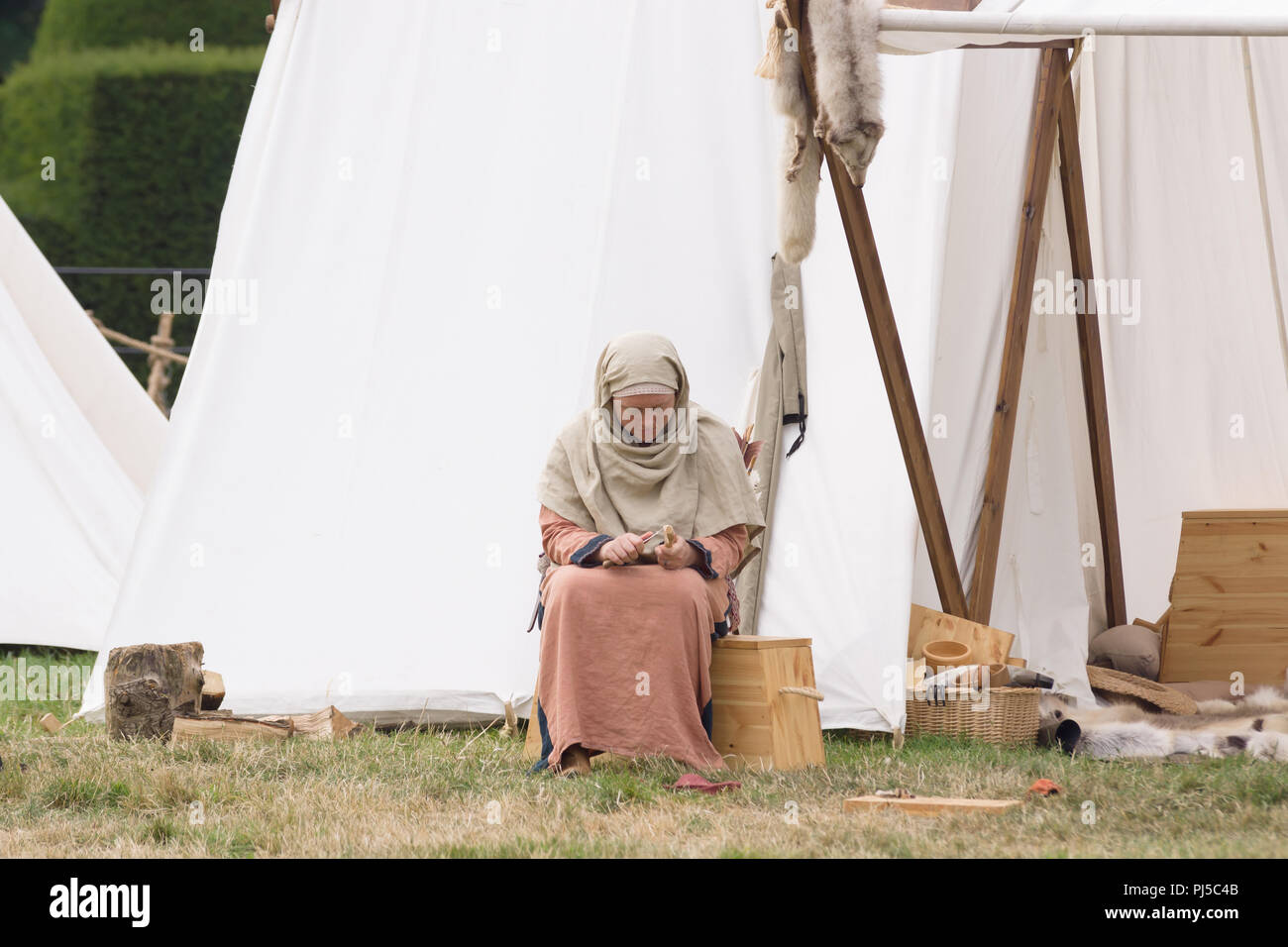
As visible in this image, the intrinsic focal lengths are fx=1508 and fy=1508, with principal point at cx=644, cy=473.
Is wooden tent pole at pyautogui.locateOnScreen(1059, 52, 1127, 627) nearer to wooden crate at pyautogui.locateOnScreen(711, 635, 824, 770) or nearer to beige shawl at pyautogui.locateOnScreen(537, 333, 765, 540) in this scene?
beige shawl at pyautogui.locateOnScreen(537, 333, 765, 540)

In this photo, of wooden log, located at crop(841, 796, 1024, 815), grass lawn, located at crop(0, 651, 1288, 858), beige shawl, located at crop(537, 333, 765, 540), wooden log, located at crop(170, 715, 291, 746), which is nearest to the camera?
grass lawn, located at crop(0, 651, 1288, 858)

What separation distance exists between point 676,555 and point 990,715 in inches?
35.4

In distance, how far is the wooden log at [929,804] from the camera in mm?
2613

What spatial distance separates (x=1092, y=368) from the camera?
436 cm

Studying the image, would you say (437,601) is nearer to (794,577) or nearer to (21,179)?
(794,577)

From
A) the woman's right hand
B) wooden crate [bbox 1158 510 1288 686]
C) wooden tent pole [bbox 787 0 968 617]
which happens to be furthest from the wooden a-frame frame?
the woman's right hand

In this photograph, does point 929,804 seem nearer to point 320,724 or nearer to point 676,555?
point 676,555

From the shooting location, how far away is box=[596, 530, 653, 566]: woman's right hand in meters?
3.16

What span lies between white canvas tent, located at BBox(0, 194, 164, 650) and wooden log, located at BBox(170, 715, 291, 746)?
67.2 inches

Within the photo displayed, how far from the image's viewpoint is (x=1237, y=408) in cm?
473

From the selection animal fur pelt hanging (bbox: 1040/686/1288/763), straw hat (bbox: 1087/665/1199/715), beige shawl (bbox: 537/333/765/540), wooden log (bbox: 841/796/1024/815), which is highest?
beige shawl (bbox: 537/333/765/540)

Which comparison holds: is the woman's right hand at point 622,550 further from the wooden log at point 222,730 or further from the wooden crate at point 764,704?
the wooden log at point 222,730

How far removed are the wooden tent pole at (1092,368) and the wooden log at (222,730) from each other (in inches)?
96.4
